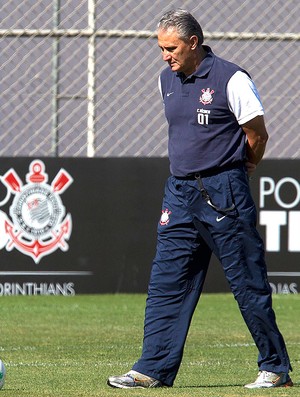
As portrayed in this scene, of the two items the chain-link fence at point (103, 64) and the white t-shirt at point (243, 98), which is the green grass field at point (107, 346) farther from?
the chain-link fence at point (103, 64)

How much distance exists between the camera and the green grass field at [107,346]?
6.31 metres

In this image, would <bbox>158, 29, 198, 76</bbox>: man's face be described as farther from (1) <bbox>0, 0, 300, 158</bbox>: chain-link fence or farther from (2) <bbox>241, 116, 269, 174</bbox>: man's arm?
(1) <bbox>0, 0, 300, 158</bbox>: chain-link fence

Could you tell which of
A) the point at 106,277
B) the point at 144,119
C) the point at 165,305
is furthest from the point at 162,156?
the point at 165,305

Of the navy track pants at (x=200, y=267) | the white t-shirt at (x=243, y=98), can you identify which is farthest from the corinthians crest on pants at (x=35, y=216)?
the white t-shirt at (x=243, y=98)

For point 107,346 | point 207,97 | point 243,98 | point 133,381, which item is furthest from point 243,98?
point 107,346

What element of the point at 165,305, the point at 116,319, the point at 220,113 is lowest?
the point at 116,319

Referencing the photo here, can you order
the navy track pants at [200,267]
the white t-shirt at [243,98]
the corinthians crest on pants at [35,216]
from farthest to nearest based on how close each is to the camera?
the corinthians crest on pants at [35,216] < the navy track pants at [200,267] < the white t-shirt at [243,98]

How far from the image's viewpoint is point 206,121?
20.7 ft

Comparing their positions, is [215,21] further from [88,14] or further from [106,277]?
[106,277]

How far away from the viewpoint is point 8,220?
11.4 meters

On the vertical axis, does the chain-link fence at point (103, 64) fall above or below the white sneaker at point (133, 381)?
above

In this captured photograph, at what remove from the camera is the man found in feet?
20.5

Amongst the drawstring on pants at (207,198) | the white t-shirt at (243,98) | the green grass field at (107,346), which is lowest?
the green grass field at (107,346)

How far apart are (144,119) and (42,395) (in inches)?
249
